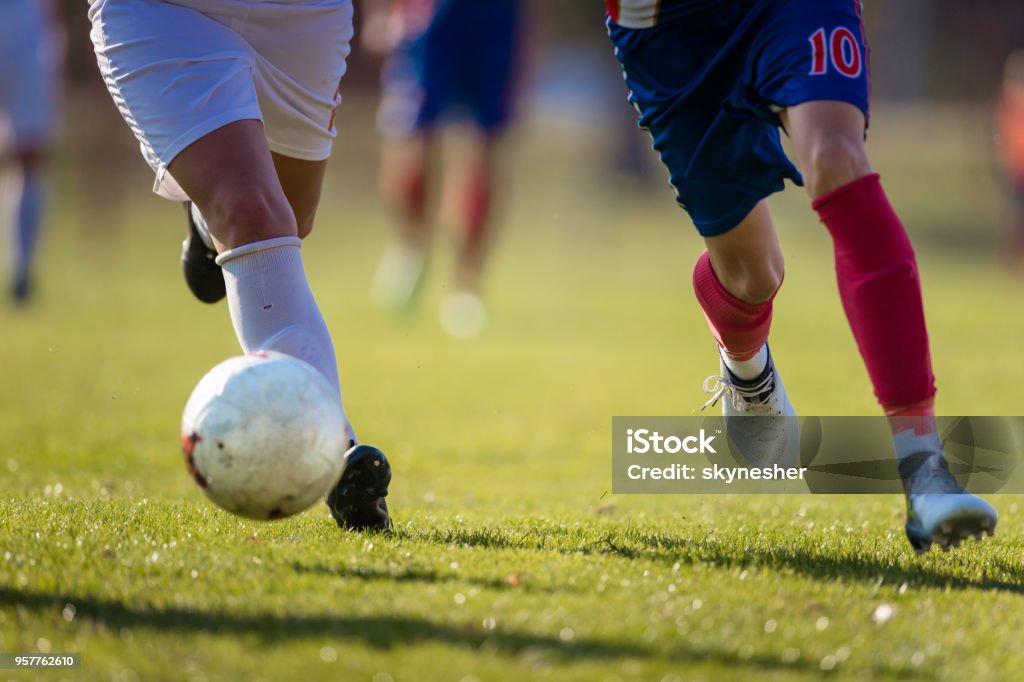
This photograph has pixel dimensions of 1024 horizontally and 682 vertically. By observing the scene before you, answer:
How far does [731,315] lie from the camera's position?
4.38 m

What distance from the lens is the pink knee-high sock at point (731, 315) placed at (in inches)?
171

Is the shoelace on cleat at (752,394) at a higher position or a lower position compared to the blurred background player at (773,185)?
lower

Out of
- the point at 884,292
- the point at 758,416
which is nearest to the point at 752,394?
the point at 758,416

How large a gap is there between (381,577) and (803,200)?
27482mm

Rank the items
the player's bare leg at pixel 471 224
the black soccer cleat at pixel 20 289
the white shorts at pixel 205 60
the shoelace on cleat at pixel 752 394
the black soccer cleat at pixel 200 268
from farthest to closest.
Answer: the black soccer cleat at pixel 20 289 → the player's bare leg at pixel 471 224 → the black soccer cleat at pixel 200 268 → the shoelace on cleat at pixel 752 394 → the white shorts at pixel 205 60

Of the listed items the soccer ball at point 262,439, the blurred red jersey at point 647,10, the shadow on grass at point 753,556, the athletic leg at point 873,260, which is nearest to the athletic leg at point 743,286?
the blurred red jersey at point 647,10

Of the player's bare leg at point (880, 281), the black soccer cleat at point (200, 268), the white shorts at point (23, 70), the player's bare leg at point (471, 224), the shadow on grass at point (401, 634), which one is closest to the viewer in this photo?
the shadow on grass at point (401, 634)

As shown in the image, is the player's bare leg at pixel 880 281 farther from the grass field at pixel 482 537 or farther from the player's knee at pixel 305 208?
the player's knee at pixel 305 208

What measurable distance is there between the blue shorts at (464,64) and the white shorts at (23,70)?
10.1 feet

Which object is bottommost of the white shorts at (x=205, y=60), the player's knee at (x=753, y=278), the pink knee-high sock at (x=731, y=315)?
the pink knee-high sock at (x=731, y=315)

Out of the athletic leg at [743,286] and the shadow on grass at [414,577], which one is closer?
the shadow on grass at [414,577]

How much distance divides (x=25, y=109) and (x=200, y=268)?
6.72m

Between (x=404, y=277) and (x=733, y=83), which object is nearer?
(x=733, y=83)

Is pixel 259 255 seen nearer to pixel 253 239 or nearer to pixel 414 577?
pixel 253 239
